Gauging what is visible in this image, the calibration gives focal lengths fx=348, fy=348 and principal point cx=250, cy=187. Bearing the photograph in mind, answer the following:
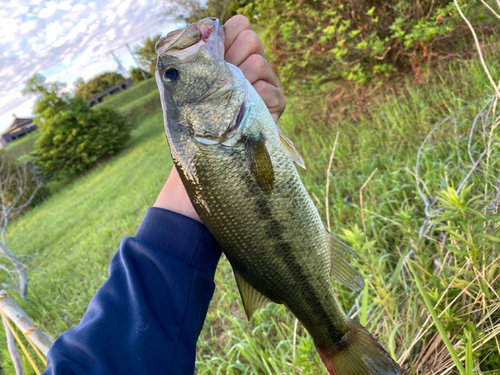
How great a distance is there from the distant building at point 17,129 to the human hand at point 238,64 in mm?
47086

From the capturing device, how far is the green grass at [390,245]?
1.71 metres

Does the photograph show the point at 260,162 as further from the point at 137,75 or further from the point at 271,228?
the point at 137,75

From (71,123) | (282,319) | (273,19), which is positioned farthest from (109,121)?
(282,319)

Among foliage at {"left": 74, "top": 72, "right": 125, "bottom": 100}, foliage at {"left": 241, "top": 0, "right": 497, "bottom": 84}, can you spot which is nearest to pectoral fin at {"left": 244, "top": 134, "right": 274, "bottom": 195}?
foliage at {"left": 241, "top": 0, "right": 497, "bottom": 84}

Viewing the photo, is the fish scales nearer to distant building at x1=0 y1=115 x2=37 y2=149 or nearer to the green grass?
the green grass

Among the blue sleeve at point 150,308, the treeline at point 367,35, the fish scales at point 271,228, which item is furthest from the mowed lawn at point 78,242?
the treeline at point 367,35

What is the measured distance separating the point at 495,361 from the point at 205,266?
1310 mm

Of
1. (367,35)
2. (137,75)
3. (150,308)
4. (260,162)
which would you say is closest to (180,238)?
(150,308)

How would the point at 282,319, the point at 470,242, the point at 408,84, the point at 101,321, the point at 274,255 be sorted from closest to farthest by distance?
the point at 101,321
the point at 274,255
the point at 470,242
the point at 282,319
the point at 408,84

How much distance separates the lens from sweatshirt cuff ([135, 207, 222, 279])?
1465 mm

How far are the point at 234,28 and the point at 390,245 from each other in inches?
80.3

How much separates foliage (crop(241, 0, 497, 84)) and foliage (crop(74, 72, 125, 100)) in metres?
43.0

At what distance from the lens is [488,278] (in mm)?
1692

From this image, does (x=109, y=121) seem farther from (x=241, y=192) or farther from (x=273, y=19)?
(x=241, y=192)
